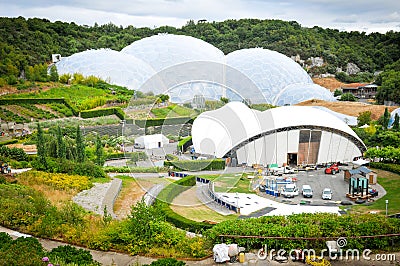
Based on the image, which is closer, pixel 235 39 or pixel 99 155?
pixel 99 155

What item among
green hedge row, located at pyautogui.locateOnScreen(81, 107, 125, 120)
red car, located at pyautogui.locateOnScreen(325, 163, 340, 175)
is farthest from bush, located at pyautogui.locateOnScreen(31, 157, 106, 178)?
green hedge row, located at pyautogui.locateOnScreen(81, 107, 125, 120)

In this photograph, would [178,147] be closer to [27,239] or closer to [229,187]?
[229,187]

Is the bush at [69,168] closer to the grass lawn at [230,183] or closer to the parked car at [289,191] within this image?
the grass lawn at [230,183]

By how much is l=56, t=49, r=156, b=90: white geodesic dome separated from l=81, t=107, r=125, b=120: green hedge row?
8.70 metres

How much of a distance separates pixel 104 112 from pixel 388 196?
22105 mm

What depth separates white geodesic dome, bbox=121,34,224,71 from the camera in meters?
43.6

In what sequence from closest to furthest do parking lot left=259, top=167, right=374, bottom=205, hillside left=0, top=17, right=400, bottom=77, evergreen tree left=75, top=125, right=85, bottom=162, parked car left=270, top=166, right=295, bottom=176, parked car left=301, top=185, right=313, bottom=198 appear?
1. parking lot left=259, top=167, right=374, bottom=205
2. parked car left=301, top=185, right=313, bottom=198
3. evergreen tree left=75, top=125, right=85, bottom=162
4. parked car left=270, top=166, right=295, bottom=176
5. hillside left=0, top=17, right=400, bottom=77

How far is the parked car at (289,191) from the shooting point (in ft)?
55.6

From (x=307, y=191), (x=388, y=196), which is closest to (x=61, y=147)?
(x=307, y=191)

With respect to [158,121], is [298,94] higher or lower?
lower

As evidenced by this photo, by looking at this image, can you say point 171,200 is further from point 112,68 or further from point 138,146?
point 112,68

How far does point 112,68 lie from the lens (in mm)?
43219

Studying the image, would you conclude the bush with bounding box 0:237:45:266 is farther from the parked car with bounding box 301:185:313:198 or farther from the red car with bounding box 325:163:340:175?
the red car with bounding box 325:163:340:175

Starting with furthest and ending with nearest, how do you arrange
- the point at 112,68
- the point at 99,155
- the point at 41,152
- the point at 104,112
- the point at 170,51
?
the point at 170,51 < the point at 112,68 < the point at 104,112 < the point at 99,155 < the point at 41,152
